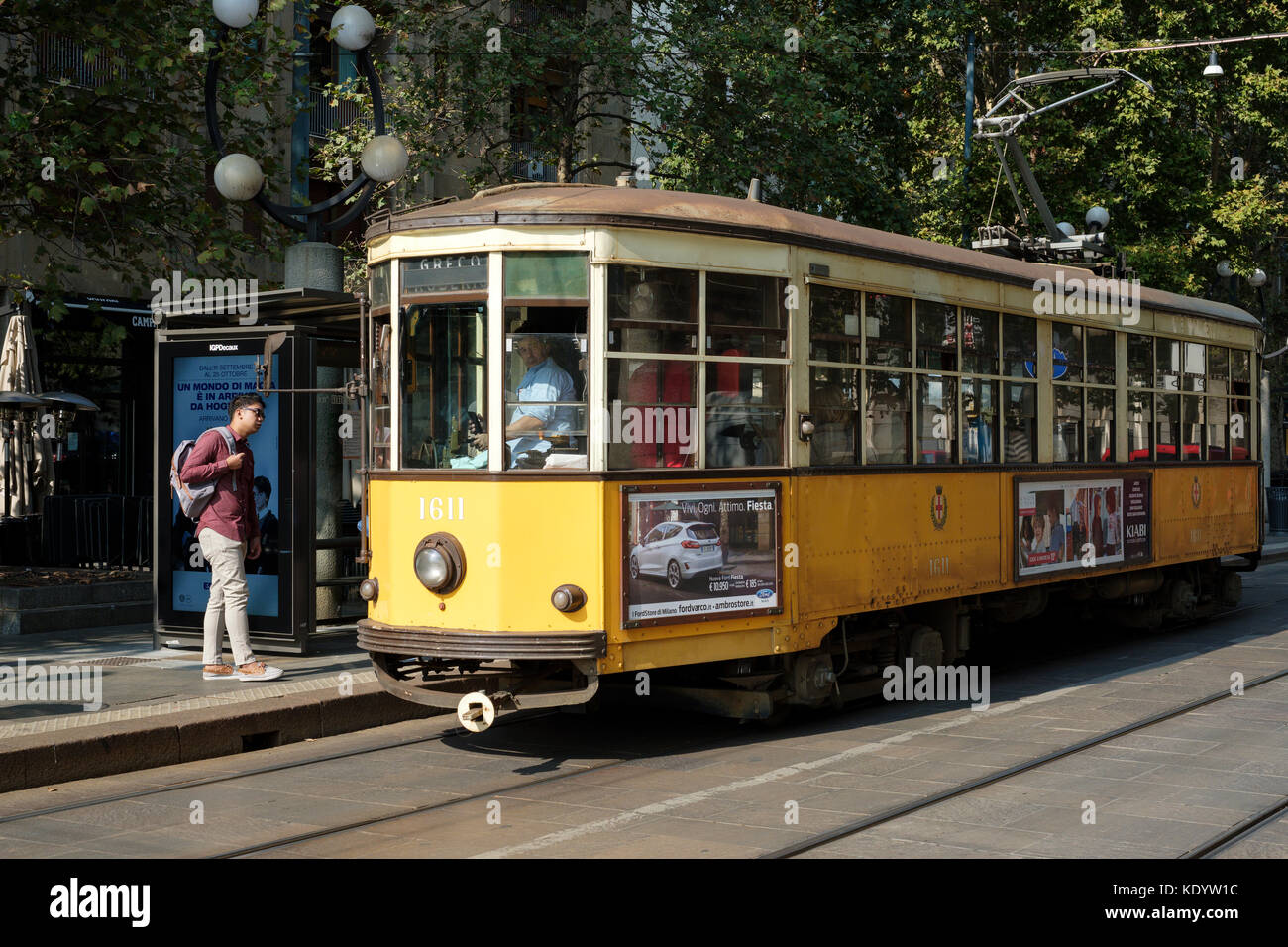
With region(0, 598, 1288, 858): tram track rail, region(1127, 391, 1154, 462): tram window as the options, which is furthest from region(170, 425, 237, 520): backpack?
region(1127, 391, 1154, 462): tram window

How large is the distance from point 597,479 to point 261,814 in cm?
240

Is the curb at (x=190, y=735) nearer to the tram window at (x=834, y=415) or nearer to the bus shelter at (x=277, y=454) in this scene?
the bus shelter at (x=277, y=454)

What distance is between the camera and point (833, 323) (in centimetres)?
914

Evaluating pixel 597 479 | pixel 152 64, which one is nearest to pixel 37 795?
pixel 597 479

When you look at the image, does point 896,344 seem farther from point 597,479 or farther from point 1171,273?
point 1171,273

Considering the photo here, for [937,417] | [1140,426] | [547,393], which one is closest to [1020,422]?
[937,417]

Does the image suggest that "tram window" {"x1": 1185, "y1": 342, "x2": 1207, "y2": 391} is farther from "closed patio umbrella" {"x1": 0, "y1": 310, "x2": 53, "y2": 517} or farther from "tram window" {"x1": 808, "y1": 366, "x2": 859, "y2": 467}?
"closed patio umbrella" {"x1": 0, "y1": 310, "x2": 53, "y2": 517}

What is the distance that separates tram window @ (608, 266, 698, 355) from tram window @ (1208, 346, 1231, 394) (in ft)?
27.5

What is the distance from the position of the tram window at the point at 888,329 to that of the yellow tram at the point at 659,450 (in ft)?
0.07

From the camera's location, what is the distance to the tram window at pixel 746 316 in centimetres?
842

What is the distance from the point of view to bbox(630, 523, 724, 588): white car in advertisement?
8.12 meters

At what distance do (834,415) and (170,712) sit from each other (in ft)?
14.1

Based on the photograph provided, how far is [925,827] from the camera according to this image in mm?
6523
